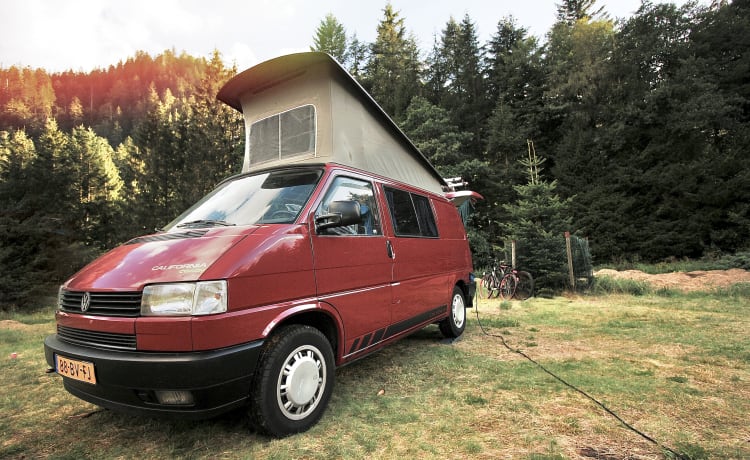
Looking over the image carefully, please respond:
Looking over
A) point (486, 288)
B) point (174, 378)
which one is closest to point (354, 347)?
point (174, 378)

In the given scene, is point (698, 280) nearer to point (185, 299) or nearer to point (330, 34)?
point (185, 299)

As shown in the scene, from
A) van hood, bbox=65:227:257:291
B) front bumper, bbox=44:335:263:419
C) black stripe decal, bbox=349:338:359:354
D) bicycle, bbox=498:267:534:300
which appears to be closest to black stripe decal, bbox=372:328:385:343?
black stripe decal, bbox=349:338:359:354

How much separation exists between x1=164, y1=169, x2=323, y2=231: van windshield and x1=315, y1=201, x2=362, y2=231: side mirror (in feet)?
0.64

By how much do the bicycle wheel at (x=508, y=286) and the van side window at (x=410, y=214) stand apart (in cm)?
622

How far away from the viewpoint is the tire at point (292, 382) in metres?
2.24

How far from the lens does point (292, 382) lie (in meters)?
2.39

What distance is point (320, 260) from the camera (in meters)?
2.69

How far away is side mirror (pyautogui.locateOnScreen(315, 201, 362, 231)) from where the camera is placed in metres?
2.64

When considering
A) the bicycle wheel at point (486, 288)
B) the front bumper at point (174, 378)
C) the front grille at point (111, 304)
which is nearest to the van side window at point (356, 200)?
the front bumper at point (174, 378)

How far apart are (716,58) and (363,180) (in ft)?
90.1

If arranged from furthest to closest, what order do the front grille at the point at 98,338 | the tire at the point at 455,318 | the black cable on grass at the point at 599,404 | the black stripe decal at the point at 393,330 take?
the tire at the point at 455,318 → the black stripe decal at the point at 393,330 → the black cable on grass at the point at 599,404 → the front grille at the point at 98,338

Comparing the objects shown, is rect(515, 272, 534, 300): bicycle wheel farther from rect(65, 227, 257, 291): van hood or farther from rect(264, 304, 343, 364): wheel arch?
rect(65, 227, 257, 291): van hood

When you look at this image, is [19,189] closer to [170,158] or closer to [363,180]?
[170,158]

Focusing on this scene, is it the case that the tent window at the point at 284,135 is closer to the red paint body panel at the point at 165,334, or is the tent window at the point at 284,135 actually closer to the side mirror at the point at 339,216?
the side mirror at the point at 339,216
